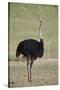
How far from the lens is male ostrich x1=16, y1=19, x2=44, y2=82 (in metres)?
1.98

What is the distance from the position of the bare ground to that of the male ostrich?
38 millimetres

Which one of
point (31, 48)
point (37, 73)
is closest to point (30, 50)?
point (31, 48)

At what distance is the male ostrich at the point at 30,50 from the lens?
6.49 ft

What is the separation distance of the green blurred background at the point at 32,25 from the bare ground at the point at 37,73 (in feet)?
0.21

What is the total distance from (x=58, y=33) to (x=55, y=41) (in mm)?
80

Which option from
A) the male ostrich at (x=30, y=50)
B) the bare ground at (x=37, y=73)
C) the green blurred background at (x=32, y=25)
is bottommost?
the bare ground at (x=37, y=73)

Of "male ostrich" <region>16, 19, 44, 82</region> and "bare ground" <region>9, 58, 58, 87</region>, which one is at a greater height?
"male ostrich" <region>16, 19, 44, 82</region>

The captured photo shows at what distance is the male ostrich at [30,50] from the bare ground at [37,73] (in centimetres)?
4

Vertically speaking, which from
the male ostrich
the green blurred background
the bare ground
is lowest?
the bare ground

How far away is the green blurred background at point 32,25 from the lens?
1.96m

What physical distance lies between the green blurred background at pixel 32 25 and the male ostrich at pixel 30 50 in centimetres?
3

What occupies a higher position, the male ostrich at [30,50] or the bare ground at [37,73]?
the male ostrich at [30,50]

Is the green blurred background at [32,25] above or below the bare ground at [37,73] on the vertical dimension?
above

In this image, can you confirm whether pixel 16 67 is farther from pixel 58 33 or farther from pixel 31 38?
pixel 58 33
